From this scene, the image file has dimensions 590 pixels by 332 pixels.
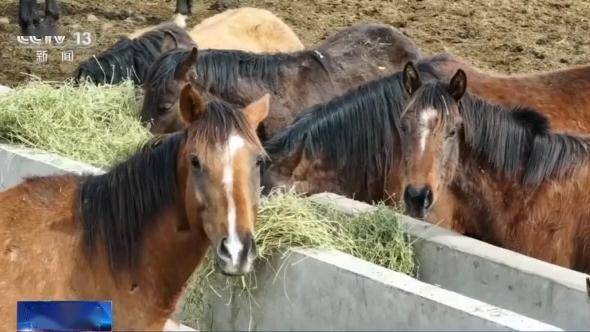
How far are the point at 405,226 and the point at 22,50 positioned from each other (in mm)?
6379

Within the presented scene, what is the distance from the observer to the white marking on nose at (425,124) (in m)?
5.13

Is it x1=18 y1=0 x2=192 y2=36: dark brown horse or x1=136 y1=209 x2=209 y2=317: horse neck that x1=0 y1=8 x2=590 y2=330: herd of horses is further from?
x1=18 y1=0 x2=192 y2=36: dark brown horse

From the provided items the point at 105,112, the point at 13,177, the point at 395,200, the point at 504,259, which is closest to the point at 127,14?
the point at 105,112

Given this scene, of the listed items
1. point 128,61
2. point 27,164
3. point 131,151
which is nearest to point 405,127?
point 131,151

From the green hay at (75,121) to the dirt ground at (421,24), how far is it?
9.24ft

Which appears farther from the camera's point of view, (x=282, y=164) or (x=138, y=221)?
(x=282, y=164)

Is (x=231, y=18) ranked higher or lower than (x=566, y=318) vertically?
lower

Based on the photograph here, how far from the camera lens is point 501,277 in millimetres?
4691

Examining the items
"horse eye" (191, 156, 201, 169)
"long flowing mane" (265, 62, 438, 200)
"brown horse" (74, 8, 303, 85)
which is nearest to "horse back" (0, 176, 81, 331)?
"horse eye" (191, 156, 201, 169)

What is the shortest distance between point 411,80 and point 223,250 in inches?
83.7

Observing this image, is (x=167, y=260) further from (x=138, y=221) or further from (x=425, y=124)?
(x=425, y=124)

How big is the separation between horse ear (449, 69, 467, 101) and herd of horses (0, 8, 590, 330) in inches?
0.4

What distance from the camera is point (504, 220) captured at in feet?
17.3

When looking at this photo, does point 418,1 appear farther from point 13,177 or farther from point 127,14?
point 13,177
